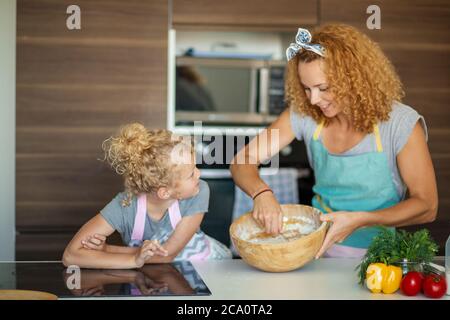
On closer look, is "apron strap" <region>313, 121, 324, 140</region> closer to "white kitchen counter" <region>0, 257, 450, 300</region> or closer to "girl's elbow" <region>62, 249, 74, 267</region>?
"white kitchen counter" <region>0, 257, 450, 300</region>

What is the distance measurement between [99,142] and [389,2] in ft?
5.56

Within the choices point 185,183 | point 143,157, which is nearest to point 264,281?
point 185,183

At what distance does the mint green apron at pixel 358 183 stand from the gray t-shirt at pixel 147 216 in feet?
1.40

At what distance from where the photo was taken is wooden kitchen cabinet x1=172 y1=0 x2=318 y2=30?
336cm

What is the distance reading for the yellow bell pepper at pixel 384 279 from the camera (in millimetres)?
1539

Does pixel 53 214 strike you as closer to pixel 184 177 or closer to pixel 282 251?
pixel 184 177

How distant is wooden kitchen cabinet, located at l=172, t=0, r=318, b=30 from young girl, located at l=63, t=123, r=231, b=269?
57.6 inches

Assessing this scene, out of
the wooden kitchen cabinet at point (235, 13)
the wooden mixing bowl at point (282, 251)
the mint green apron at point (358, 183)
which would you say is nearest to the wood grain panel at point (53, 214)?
the wooden kitchen cabinet at point (235, 13)

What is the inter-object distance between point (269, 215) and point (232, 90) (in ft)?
6.08

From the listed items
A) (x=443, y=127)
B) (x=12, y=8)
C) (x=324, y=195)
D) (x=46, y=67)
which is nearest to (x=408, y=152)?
(x=324, y=195)

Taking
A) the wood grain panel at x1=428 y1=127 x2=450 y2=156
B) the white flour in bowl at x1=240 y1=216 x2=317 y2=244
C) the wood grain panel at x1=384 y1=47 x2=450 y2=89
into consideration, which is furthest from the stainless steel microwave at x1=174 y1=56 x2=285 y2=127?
the white flour in bowl at x1=240 y1=216 x2=317 y2=244

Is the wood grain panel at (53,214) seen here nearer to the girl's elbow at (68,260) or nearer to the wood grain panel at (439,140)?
the girl's elbow at (68,260)

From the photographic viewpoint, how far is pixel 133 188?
203cm
